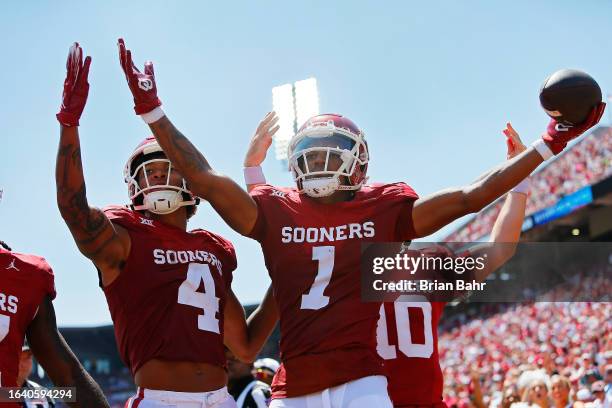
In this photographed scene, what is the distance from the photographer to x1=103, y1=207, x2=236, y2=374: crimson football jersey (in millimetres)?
4082

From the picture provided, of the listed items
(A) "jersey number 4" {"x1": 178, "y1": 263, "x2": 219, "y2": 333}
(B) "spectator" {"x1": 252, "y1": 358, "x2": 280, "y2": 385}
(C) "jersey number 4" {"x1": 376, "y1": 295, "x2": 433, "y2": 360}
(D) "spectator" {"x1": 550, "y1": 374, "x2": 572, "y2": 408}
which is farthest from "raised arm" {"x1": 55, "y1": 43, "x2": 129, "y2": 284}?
(D) "spectator" {"x1": 550, "y1": 374, "x2": 572, "y2": 408}

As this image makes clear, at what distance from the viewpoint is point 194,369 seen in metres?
4.08

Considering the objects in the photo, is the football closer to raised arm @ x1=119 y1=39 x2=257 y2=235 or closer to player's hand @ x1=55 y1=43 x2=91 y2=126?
raised arm @ x1=119 y1=39 x2=257 y2=235

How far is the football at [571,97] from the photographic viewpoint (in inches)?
151

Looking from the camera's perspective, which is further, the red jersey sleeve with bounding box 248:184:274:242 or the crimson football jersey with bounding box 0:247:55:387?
the red jersey sleeve with bounding box 248:184:274:242

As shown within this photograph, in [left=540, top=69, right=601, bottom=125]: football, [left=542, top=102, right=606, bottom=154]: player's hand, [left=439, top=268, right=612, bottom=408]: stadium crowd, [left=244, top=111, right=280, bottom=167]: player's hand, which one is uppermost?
[left=439, top=268, right=612, bottom=408]: stadium crowd

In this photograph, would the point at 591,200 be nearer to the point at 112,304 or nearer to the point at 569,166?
the point at 569,166

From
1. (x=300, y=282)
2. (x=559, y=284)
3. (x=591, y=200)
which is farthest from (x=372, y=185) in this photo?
(x=559, y=284)

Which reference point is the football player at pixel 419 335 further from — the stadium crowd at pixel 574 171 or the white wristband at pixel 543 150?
the stadium crowd at pixel 574 171

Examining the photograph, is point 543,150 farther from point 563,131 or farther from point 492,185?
point 492,185

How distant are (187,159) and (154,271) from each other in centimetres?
67

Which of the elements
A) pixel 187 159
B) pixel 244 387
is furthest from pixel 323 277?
pixel 244 387

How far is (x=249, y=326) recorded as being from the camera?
467 cm

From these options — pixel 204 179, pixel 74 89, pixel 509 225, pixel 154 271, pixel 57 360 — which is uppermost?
pixel 74 89
